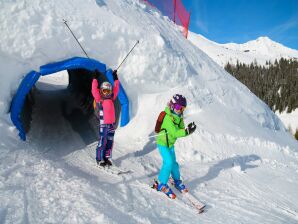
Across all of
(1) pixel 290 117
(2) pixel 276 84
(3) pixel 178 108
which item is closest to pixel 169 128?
(3) pixel 178 108

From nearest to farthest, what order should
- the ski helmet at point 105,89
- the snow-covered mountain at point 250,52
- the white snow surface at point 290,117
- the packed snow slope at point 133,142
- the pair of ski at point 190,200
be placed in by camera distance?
the packed snow slope at point 133,142 < the pair of ski at point 190,200 < the ski helmet at point 105,89 < the white snow surface at point 290,117 < the snow-covered mountain at point 250,52

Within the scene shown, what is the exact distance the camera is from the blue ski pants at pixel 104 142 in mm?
5859

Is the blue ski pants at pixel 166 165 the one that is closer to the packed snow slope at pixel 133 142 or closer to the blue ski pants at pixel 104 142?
the packed snow slope at pixel 133 142

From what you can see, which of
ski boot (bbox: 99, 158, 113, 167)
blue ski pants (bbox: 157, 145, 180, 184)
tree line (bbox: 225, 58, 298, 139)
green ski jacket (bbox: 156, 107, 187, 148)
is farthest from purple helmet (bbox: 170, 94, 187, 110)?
tree line (bbox: 225, 58, 298, 139)

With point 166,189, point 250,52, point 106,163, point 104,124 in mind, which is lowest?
point 106,163

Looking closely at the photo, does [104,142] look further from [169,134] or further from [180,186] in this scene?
[180,186]

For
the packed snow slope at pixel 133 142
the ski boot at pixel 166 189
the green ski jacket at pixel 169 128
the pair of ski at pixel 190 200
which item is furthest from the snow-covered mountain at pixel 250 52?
the ski boot at pixel 166 189

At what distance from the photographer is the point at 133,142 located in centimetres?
727

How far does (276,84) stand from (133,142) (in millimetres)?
37994

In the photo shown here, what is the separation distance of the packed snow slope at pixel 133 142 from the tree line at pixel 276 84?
85.6 feet

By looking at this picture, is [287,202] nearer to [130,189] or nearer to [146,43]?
[130,189]

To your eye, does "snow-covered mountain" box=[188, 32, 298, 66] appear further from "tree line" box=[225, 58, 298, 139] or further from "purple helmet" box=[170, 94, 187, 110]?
"purple helmet" box=[170, 94, 187, 110]

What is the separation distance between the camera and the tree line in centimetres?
3407

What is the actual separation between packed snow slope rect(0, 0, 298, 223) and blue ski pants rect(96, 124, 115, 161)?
32 centimetres
